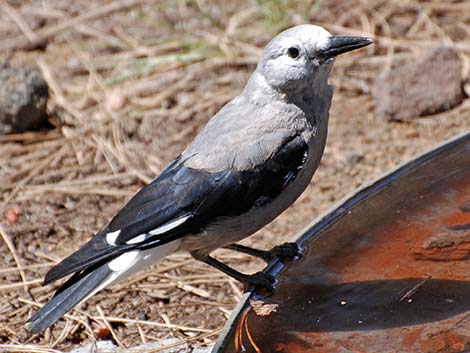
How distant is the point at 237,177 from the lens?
10.0ft

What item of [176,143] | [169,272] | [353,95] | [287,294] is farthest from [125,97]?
[287,294]

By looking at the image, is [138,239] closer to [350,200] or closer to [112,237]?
[112,237]

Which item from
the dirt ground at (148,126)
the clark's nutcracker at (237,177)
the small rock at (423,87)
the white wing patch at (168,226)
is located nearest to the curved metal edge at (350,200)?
the clark's nutcracker at (237,177)

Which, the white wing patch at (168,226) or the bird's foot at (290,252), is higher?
the white wing patch at (168,226)

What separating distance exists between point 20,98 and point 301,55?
211cm

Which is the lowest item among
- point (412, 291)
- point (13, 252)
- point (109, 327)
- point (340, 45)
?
point (109, 327)

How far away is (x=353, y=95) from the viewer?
16.9 feet

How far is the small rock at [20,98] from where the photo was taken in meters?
4.71

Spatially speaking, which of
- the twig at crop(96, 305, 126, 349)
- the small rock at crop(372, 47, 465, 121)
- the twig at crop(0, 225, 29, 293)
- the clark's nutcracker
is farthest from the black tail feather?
the small rock at crop(372, 47, 465, 121)

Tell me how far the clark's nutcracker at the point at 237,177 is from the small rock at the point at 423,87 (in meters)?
1.71

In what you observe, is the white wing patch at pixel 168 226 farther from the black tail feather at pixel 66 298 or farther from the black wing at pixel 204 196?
the black tail feather at pixel 66 298

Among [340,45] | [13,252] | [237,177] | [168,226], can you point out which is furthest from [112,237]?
[13,252]

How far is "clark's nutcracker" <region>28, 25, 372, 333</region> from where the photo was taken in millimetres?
2963

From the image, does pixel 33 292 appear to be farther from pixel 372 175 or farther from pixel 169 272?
pixel 372 175
